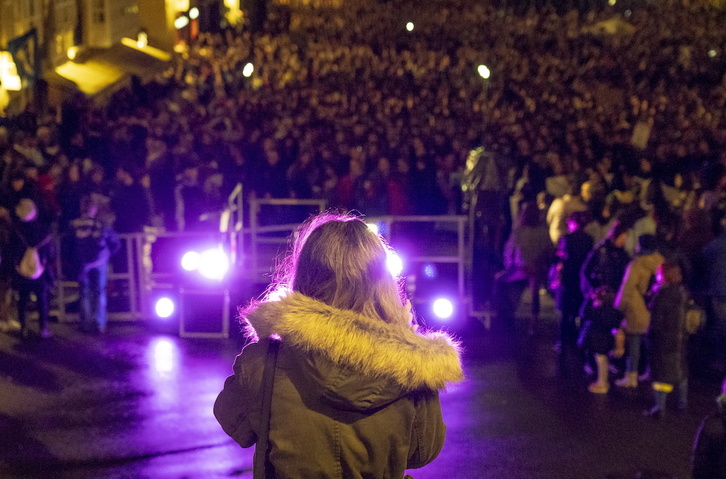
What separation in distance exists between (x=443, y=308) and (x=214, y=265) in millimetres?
3146

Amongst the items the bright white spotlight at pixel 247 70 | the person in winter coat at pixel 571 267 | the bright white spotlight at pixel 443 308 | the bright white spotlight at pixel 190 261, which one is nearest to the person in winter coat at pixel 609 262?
the person in winter coat at pixel 571 267

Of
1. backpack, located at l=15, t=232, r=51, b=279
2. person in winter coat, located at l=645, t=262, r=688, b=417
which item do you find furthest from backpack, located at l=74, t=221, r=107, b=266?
person in winter coat, located at l=645, t=262, r=688, b=417

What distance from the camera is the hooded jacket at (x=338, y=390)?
2.14 meters

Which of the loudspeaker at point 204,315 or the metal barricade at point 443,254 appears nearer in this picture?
the loudspeaker at point 204,315

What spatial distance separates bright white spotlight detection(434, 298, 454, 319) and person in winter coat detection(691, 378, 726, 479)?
655 centimetres

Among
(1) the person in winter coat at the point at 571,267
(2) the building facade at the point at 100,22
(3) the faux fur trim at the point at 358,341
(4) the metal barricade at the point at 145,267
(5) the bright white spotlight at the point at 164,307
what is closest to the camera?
(3) the faux fur trim at the point at 358,341

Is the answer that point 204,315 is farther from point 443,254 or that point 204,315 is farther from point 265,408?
point 265,408

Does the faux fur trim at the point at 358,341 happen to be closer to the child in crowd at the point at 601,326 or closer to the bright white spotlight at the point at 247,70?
the child in crowd at the point at 601,326

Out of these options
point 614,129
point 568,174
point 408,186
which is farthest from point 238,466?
point 614,129

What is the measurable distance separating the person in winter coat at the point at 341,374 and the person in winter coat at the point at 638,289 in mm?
5087

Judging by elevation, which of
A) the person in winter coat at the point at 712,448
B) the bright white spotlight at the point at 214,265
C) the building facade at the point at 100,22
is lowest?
the person in winter coat at the point at 712,448

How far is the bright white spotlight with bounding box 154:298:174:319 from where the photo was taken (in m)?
9.52

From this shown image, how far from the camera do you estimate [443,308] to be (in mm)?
9734

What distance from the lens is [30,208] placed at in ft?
27.4
